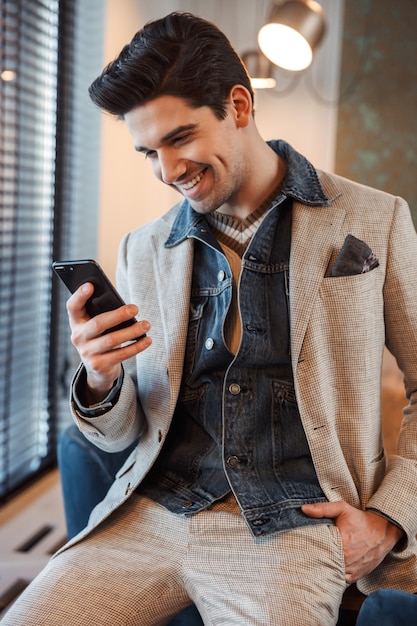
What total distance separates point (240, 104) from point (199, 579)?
2.89ft

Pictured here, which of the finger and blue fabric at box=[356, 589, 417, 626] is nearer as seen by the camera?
blue fabric at box=[356, 589, 417, 626]

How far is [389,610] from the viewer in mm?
1027

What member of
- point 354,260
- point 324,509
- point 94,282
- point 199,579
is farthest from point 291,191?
point 199,579

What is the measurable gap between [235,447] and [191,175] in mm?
509

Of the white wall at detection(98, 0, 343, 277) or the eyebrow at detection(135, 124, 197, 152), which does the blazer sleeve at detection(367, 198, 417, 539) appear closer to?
the eyebrow at detection(135, 124, 197, 152)

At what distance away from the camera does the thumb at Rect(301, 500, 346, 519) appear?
46.2 inches

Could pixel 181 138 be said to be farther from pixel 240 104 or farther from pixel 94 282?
pixel 94 282

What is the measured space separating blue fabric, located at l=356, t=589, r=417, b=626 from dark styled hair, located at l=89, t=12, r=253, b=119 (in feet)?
2.88

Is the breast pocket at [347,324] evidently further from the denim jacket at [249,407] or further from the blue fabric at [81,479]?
the blue fabric at [81,479]

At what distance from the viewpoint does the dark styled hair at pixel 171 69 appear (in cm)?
127

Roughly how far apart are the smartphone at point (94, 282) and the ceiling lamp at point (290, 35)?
178 cm

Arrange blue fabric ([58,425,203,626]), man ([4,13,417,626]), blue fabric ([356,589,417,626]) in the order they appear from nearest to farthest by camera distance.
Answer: blue fabric ([356,589,417,626]) → man ([4,13,417,626]) → blue fabric ([58,425,203,626])

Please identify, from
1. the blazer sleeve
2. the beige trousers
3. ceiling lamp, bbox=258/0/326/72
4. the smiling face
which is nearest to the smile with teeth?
the smiling face

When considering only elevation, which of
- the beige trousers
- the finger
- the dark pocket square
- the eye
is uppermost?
the eye
